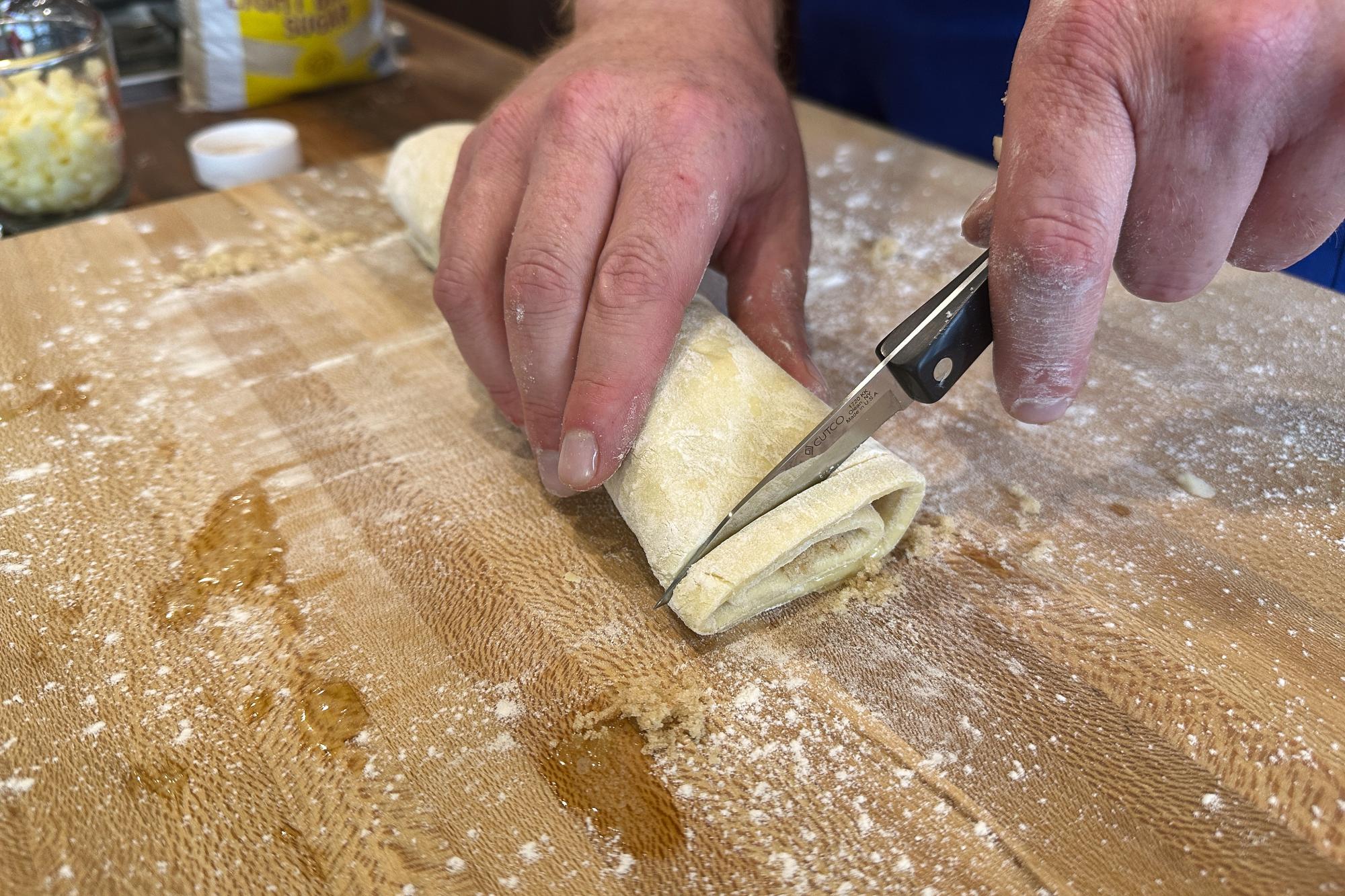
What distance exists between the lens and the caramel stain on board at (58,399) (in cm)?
160

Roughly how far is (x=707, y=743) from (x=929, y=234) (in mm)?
1323

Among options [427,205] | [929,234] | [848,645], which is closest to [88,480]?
[427,205]

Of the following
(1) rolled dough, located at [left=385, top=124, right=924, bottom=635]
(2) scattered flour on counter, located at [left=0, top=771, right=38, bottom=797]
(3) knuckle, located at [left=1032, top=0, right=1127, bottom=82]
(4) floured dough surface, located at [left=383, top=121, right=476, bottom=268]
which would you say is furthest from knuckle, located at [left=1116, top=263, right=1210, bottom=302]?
(2) scattered flour on counter, located at [left=0, top=771, right=38, bottom=797]

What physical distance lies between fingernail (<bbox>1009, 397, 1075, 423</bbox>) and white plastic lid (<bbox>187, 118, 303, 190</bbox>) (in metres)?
1.90

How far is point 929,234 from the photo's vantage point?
80.9 inches

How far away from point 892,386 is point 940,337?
0.26 ft

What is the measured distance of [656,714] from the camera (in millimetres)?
1131

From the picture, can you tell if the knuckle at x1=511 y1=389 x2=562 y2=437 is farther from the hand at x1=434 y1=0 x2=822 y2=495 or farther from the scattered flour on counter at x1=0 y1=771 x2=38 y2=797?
the scattered flour on counter at x1=0 y1=771 x2=38 y2=797

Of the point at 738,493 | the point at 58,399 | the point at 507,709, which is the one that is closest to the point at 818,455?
the point at 738,493

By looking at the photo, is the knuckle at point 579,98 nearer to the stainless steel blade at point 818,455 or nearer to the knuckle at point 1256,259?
the stainless steel blade at point 818,455

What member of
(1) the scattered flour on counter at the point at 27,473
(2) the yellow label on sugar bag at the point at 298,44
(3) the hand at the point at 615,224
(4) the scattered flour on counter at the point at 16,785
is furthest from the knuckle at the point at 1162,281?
(2) the yellow label on sugar bag at the point at 298,44

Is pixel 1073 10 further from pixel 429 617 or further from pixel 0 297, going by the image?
pixel 0 297

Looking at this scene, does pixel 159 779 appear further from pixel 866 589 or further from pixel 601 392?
pixel 866 589

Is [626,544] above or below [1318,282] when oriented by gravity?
below
